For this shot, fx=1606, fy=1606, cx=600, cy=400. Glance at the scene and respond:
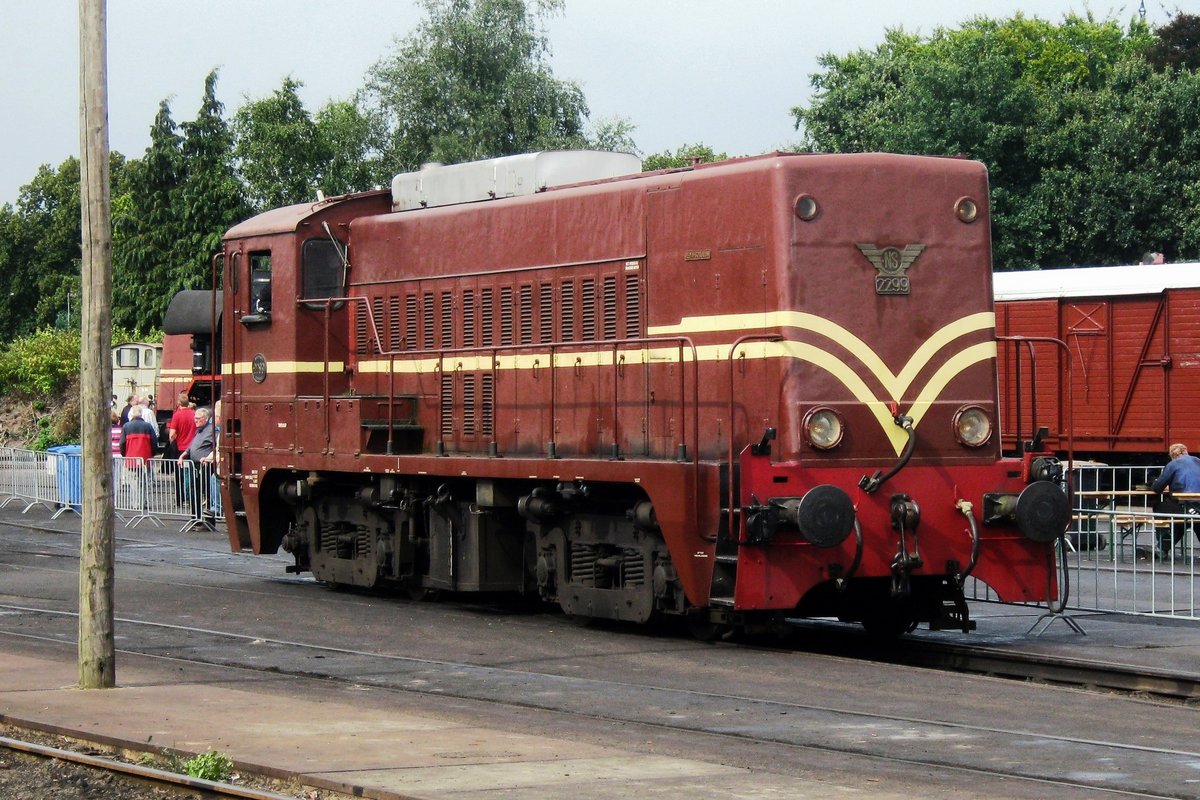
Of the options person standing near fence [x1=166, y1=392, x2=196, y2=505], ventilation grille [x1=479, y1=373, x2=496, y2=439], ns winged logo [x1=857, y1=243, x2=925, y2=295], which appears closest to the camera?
ns winged logo [x1=857, y1=243, x2=925, y2=295]

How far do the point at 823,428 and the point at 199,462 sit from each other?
50.9ft

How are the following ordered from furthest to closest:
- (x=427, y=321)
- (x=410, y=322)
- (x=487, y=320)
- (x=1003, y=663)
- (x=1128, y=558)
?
(x=1128, y=558)
(x=410, y=322)
(x=427, y=321)
(x=487, y=320)
(x=1003, y=663)

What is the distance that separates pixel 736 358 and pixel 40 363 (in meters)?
52.4

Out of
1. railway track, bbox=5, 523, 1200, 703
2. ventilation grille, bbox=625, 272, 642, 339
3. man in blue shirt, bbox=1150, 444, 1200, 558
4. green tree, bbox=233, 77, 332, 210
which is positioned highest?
green tree, bbox=233, 77, 332, 210

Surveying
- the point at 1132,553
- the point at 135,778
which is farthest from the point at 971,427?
the point at 135,778

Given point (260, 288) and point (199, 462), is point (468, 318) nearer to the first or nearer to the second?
point (260, 288)

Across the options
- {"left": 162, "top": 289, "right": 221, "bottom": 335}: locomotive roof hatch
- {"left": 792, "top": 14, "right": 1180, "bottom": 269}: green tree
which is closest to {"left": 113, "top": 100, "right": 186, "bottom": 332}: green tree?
{"left": 162, "top": 289, "right": 221, "bottom": 335}: locomotive roof hatch

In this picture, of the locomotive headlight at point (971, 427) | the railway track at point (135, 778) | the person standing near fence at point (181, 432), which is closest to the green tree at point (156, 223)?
the person standing near fence at point (181, 432)

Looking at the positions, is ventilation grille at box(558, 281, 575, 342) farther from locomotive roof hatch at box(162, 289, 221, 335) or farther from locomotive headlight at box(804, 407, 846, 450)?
locomotive roof hatch at box(162, 289, 221, 335)

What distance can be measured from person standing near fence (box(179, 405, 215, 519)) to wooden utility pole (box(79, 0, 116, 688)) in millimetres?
14605

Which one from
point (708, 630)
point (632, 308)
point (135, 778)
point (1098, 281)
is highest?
point (1098, 281)

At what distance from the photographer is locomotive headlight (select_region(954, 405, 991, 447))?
41.7ft

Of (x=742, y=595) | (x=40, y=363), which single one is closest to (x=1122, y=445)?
(x=742, y=595)

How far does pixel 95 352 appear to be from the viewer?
35.4 feet
